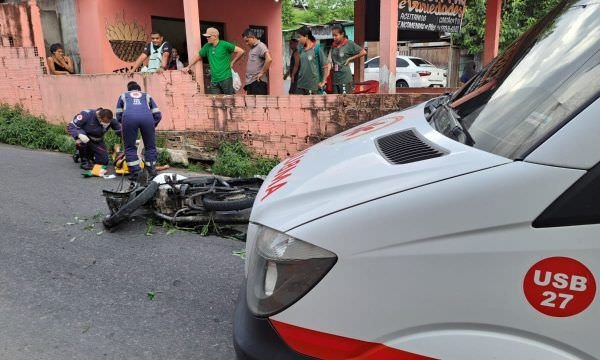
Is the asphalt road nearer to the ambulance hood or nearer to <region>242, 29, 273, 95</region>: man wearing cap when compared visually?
the ambulance hood

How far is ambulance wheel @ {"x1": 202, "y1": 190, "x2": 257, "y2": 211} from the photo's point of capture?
413 cm

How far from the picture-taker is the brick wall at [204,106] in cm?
628

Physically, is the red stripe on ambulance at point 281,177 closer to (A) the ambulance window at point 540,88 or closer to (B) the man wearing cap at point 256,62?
(A) the ambulance window at point 540,88

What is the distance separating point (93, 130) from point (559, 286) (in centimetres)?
697

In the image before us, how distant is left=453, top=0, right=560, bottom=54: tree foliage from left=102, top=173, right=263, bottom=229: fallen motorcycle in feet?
52.9

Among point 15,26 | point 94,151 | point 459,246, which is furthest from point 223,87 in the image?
point 459,246

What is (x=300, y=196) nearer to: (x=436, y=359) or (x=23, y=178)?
(x=436, y=359)

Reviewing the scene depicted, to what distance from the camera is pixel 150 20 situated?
9539mm

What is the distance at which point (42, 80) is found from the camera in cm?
925

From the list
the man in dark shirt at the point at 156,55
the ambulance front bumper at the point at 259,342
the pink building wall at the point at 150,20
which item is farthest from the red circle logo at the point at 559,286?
the man in dark shirt at the point at 156,55

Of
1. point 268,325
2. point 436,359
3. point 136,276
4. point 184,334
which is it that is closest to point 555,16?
point 436,359

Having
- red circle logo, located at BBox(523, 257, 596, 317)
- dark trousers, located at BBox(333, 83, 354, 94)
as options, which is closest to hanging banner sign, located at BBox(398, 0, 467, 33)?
dark trousers, located at BBox(333, 83, 354, 94)

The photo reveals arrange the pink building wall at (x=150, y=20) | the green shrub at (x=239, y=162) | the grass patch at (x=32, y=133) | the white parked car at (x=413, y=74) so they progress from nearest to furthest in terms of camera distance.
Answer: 1. the green shrub at (x=239, y=162)
2. the grass patch at (x=32, y=133)
3. the pink building wall at (x=150, y=20)
4. the white parked car at (x=413, y=74)

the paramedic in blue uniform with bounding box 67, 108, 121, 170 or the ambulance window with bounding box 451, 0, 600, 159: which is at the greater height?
the ambulance window with bounding box 451, 0, 600, 159
